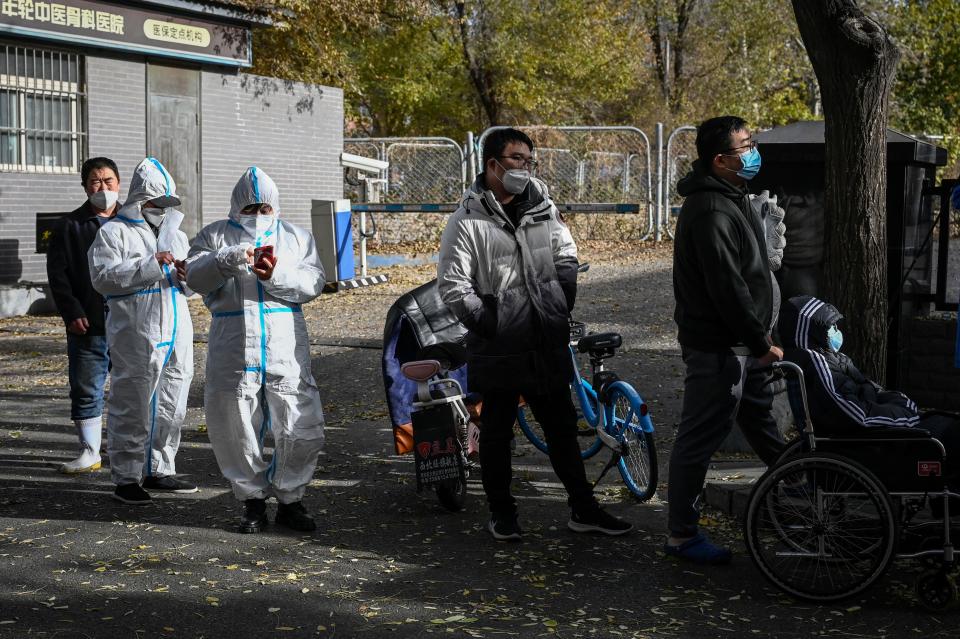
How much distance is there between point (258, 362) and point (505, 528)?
56.0 inches

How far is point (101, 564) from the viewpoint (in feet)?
17.3

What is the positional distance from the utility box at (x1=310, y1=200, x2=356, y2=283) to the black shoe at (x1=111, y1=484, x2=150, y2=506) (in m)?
9.91

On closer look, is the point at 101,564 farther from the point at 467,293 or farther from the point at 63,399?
the point at 63,399

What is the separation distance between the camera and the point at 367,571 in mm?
5168

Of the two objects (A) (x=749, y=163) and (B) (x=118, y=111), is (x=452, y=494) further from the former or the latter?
(B) (x=118, y=111)

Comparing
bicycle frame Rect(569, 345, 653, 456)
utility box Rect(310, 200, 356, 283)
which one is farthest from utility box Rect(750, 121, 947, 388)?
utility box Rect(310, 200, 356, 283)

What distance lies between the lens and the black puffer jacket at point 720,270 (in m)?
4.91

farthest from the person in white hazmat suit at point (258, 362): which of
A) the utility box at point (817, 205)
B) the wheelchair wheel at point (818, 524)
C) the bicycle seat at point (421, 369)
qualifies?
the utility box at point (817, 205)

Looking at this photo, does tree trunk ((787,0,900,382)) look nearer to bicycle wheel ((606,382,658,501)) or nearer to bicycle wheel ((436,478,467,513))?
bicycle wheel ((606,382,658,501))

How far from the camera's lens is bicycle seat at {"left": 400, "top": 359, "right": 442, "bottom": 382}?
20.0 feet

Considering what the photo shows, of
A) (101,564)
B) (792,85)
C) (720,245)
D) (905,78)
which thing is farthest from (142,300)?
(792,85)

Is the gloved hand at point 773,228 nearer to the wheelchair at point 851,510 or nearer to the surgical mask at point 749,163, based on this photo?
the surgical mask at point 749,163

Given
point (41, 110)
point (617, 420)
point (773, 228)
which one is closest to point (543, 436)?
point (617, 420)

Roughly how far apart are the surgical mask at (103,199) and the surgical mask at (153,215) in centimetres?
50
